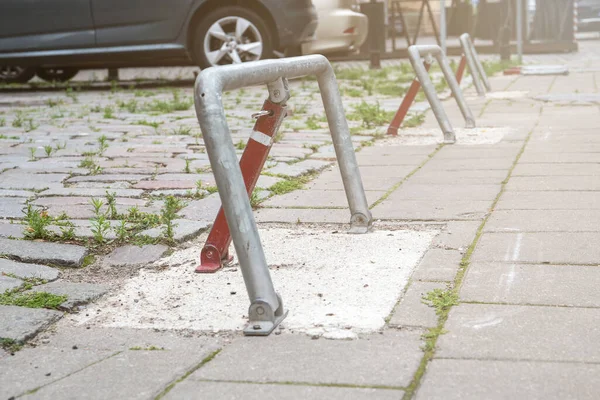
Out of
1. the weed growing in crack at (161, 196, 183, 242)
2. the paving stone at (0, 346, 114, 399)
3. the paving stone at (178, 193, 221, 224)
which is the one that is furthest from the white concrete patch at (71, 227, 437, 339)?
the paving stone at (178, 193, 221, 224)

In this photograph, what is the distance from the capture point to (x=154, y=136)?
305 inches

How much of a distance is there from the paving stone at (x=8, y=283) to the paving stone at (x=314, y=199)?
1.64 m


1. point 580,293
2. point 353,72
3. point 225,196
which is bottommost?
point 353,72

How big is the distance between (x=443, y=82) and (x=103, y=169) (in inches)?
244

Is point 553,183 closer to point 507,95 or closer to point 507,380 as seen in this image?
point 507,380

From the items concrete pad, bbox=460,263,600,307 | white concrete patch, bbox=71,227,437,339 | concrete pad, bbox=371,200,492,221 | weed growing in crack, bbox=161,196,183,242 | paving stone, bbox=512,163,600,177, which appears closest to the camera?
white concrete patch, bbox=71,227,437,339

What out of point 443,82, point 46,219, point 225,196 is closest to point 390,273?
point 225,196

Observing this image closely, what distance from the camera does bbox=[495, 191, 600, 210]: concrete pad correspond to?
15.5 feet

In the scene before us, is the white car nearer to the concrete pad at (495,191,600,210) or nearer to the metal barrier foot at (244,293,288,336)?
the concrete pad at (495,191,600,210)

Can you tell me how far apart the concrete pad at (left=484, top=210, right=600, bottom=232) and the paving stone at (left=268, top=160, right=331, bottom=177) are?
1.59m

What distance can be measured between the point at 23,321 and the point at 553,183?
3154 millimetres

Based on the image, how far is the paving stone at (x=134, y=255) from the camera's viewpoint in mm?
3938

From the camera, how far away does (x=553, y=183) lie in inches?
211

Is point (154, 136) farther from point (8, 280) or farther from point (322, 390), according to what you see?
point (322, 390)
